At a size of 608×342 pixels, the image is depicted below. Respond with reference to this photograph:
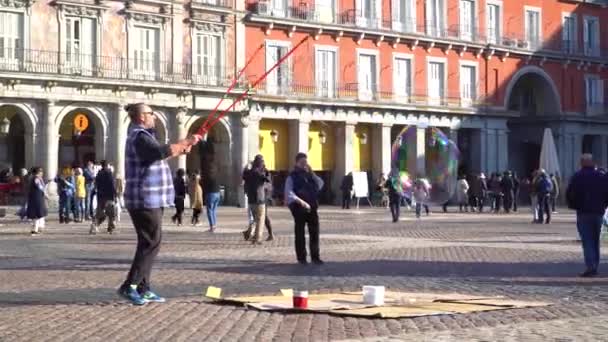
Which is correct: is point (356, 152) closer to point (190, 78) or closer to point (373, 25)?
Result: point (373, 25)

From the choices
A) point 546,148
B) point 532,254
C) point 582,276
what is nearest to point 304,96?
point 546,148

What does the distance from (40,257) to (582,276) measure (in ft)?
28.6

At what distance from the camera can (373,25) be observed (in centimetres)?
5341

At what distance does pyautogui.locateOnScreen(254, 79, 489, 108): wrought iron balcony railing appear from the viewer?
50.1 m

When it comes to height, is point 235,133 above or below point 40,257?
above

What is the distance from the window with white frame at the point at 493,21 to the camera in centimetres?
5891

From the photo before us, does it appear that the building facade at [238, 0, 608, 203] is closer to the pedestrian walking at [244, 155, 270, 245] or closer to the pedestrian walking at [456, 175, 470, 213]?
the pedestrian walking at [456, 175, 470, 213]

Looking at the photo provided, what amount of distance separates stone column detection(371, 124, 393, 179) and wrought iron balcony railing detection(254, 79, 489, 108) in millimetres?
1410

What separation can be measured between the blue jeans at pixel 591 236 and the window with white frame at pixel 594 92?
49.8 metres

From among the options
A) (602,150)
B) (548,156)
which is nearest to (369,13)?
(548,156)

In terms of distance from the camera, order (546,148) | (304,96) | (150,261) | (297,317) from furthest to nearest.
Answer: (304,96), (546,148), (150,261), (297,317)

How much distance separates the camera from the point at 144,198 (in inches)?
434

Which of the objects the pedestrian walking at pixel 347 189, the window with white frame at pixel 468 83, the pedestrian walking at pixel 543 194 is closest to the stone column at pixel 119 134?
the pedestrian walking at pixel 347 189

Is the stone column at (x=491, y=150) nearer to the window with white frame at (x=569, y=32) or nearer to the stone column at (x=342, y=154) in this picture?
the window with white frame at (x=569, y=32)
